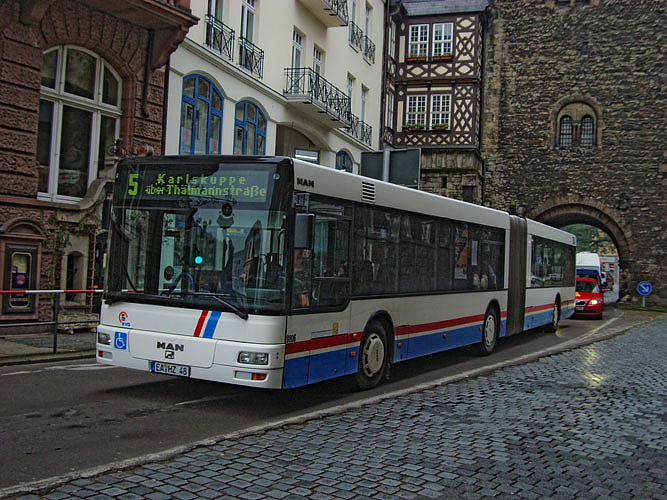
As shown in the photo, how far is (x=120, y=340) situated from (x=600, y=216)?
112 feet

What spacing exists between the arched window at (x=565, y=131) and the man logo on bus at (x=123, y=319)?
34.2 meters

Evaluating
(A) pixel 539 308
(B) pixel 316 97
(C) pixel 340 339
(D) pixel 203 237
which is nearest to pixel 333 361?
(C) pixel 340 339

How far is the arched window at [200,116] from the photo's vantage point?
1658 cm

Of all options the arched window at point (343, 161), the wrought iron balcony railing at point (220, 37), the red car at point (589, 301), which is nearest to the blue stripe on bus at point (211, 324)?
the wrought iron balcony railing at point (220, 37)

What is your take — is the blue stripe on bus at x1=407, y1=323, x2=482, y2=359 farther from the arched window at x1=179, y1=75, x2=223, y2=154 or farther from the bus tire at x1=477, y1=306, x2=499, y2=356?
the arched window at x1=179, y1=75, x2=223, y2=154

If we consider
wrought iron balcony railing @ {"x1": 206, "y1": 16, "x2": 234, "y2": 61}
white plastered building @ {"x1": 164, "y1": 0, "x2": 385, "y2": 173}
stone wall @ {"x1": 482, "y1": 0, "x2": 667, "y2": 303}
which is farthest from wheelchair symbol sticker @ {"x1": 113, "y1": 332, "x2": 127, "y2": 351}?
stone wall @ {"x1": 482, "y1": 0, "x2": 667, "y2": 303}

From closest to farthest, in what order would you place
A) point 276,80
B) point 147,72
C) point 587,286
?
point 147,72, point 276,80, point 587,286

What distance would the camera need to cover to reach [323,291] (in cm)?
758

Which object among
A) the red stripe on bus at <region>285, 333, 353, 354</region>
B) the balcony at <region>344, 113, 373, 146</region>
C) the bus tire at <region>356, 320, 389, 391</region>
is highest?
the balcony at <region>344, 113, 373, 146</region>

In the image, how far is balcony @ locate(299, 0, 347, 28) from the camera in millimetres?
21517

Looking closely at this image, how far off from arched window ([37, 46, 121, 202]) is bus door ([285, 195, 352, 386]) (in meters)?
7.75

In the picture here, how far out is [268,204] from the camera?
6.86 m

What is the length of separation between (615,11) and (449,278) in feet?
104

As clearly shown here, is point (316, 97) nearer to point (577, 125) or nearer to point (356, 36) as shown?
point (356, 36)
